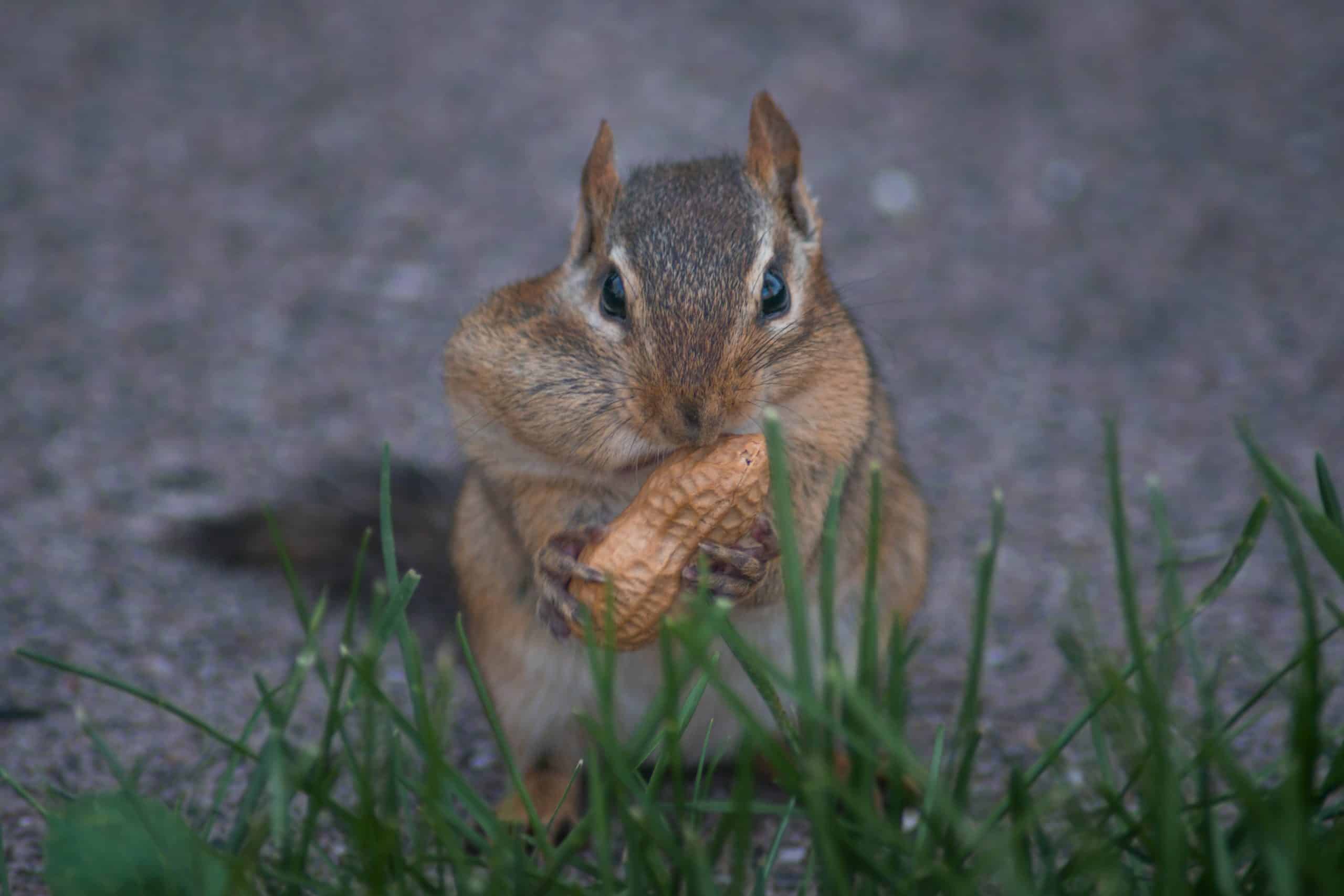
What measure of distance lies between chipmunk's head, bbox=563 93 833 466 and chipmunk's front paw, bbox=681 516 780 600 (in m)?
0.13

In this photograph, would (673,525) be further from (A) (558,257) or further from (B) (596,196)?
(A) (558,257)

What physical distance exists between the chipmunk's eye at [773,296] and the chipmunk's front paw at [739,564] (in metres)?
0.26

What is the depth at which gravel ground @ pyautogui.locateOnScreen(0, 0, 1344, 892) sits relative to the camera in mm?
2406

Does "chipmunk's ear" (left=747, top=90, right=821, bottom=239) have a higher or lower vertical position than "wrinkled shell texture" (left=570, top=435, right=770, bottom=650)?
higher

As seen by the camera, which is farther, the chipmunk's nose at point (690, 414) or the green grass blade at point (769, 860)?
the chipmunk's nose at point (690, 414)

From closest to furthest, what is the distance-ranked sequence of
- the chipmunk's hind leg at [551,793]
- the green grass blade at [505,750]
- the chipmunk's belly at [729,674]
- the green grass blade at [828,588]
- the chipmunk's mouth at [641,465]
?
the green grass blade at [828,588] < the green grass blade at [505,750] < the chipmunk's mouth at [641,465] < the chipmunk's belly at [729,674] < the chipmunk's hind leg at [551,793]

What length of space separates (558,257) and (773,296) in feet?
6.52

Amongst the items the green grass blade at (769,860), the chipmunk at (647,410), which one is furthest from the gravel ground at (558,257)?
the green grass blade at (769,860)

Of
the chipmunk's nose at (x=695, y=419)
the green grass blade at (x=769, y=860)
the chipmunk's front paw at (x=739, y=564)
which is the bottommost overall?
the green grass blade at (x=769, y=860)

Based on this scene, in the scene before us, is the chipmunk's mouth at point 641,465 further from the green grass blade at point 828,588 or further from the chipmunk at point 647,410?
the green grass blade at point 828,588

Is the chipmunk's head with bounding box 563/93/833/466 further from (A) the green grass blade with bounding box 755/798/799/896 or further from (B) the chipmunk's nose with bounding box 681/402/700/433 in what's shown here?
(A) the green grass blade with bounding box 755/798/799/896

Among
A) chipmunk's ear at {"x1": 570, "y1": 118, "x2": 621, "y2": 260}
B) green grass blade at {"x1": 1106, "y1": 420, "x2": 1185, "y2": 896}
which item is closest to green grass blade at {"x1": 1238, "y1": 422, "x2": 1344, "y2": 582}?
green grass blade at {"x1": 1106, "y1": 420, "x2": 1185, "y2": 896}

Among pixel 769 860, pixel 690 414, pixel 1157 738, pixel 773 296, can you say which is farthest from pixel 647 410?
pixel 1157 738

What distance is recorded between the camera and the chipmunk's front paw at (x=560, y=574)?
164cm
